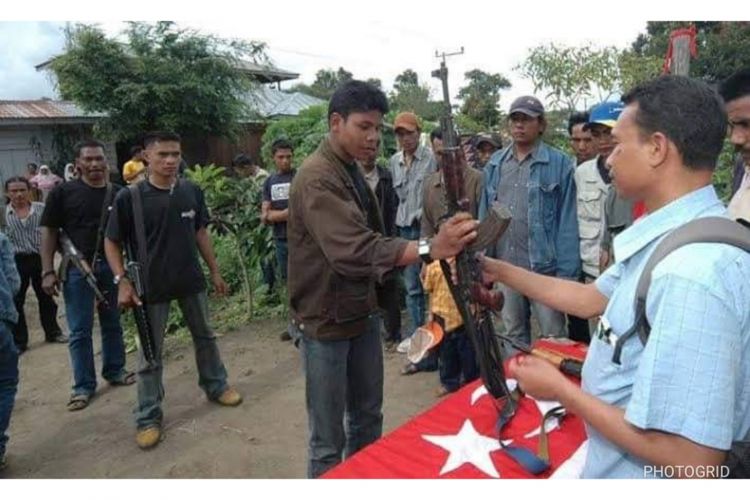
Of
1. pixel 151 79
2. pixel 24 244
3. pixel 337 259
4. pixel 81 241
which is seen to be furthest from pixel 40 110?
pixel 337 259

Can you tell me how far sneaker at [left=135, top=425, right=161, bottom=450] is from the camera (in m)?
3.68

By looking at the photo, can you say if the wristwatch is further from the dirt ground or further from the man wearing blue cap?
the man wearing blue cap

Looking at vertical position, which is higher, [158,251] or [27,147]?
[27,147]

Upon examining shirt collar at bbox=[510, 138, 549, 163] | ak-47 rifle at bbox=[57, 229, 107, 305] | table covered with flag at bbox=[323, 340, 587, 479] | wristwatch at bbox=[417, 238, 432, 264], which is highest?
shirt collar at bbox=[510, 138, 549, 163]

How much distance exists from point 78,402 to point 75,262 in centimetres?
110

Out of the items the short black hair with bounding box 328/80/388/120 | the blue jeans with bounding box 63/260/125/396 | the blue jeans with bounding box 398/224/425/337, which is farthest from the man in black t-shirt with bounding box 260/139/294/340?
the short black hair with bounding box 328/80/388/120

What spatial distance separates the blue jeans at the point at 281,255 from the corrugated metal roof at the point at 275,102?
11759mm

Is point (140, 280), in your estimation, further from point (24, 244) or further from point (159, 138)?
point (24, 244)

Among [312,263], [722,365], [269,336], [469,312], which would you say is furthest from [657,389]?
[269,336]

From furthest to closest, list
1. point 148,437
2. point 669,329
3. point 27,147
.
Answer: point 27,147
point 148,437
point 669,329

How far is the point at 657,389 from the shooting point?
3.78 feet

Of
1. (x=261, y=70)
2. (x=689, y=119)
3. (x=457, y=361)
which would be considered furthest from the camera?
(x=261, y=70)

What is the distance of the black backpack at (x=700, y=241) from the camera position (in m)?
1.18

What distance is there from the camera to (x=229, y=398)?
426cm
